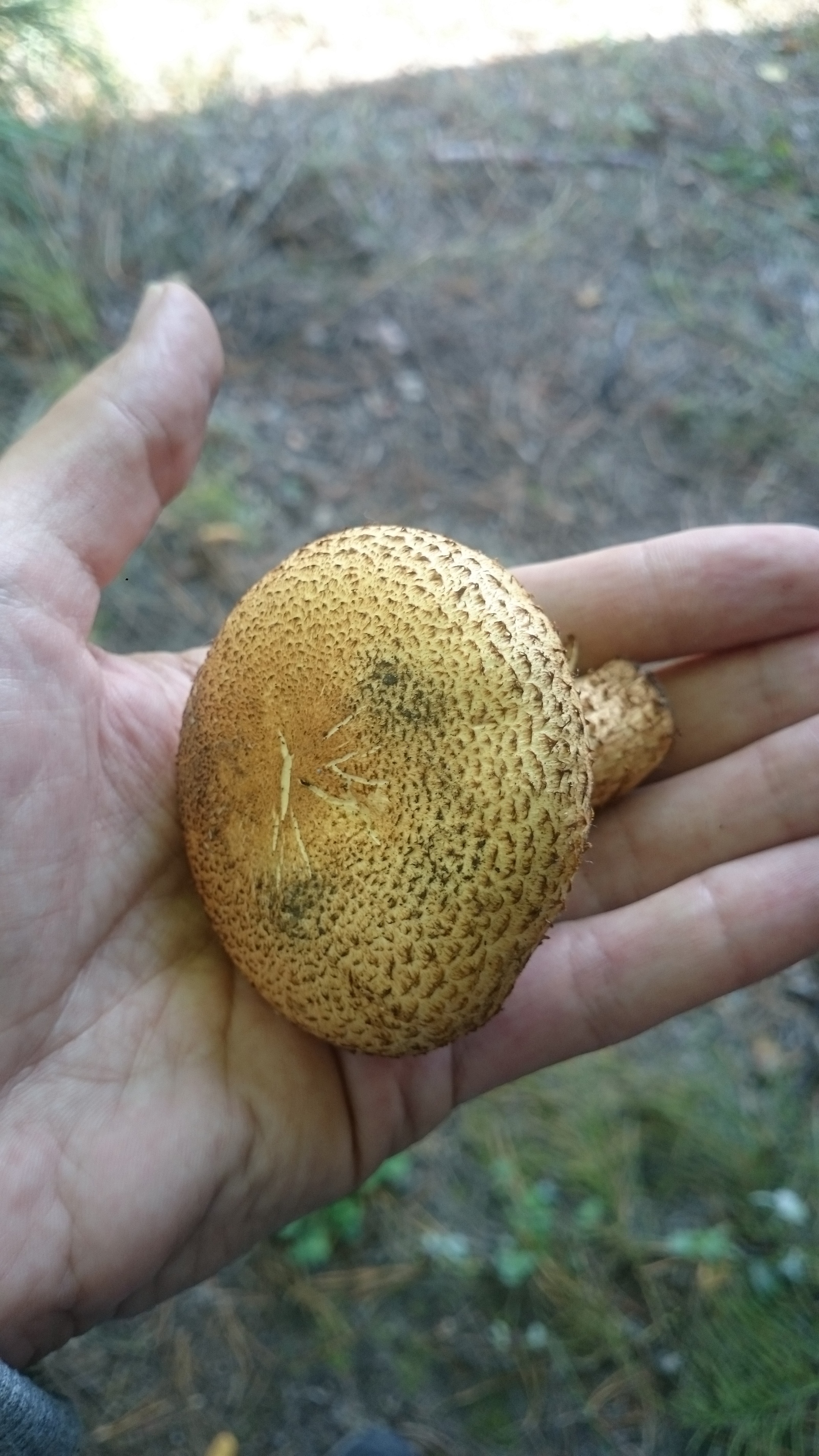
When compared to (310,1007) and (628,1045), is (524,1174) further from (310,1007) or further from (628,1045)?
(310,1007)

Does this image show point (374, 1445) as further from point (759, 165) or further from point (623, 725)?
point (759, 165)

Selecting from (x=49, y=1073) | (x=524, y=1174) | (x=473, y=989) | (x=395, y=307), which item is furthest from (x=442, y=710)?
(x=395, y=307)

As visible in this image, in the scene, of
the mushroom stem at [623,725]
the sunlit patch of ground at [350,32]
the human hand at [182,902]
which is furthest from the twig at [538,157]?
the mushroom stem at [623,725]

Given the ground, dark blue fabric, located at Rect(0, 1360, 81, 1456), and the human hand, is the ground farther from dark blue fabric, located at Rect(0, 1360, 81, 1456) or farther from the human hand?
dark blue fabric, located at Rect(0, 1360, 81, 1456)

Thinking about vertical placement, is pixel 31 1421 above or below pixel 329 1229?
above

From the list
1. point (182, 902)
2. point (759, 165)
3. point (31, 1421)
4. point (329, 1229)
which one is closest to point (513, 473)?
point (759, 165)

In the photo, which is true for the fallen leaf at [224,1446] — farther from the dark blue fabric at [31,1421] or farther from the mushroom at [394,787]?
the mushroom at [394,787]

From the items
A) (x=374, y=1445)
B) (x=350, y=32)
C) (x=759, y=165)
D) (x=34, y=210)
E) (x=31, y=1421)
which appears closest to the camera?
(x=31, y=1421)
